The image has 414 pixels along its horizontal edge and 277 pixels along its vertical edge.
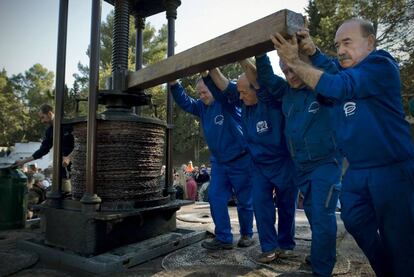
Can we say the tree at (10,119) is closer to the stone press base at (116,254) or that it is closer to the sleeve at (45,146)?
the sleeve at (45,146)

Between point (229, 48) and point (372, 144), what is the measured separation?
4.06ft

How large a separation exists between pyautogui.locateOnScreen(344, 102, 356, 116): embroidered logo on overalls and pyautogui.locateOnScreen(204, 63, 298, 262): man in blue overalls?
3.19 feet

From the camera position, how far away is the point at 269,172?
131 inches

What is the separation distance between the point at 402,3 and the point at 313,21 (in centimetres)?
1496

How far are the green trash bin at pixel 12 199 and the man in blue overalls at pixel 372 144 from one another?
4.36 meters

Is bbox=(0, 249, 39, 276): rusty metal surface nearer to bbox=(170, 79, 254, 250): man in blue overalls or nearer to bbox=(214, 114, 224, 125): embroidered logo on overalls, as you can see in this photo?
bbox=(170, 79, 254, 250): man in blue overalls

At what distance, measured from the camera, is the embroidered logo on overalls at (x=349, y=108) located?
7.61 ft

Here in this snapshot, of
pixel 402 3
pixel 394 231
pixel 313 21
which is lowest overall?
pixel 394 231

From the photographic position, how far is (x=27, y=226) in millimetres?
5098

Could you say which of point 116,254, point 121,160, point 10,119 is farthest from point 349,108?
point 10,119

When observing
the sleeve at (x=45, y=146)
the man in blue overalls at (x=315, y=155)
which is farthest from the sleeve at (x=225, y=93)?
the sleeve at (x=45, y=146)

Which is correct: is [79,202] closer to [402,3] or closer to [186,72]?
[186,72]

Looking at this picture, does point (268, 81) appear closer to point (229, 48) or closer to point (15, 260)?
point (229, 48)

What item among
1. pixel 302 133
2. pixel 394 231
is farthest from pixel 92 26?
pixel 394 231
